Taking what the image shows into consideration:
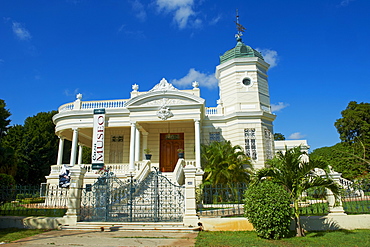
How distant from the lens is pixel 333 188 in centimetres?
802

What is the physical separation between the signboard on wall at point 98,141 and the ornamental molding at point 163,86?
4.29m

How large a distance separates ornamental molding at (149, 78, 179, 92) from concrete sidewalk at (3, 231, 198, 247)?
1210cm

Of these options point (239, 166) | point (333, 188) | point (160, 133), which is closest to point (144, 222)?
point (333, 188)

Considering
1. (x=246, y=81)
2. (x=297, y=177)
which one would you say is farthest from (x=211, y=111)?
(x=297, y=177)

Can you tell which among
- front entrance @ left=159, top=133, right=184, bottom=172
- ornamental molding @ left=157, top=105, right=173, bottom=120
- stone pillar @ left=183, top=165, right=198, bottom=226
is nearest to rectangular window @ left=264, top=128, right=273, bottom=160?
front entrance @ left=159, top=133, right=184, bottom=172

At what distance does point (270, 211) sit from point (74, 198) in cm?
655

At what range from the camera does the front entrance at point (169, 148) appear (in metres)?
21.2

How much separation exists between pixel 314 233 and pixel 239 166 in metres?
9.69

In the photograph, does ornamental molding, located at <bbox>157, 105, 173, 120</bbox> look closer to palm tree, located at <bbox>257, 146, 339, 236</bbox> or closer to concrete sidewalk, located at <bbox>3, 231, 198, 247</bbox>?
concrete sidewalk, located at <bbox>3, 231, 198, 247</bbox>

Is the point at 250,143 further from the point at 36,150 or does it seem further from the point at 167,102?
the point at 36,150

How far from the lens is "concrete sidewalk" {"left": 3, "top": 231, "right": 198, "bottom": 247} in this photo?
274 inches

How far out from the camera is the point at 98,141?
19.5 m

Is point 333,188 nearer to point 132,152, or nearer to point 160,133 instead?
point 132,152

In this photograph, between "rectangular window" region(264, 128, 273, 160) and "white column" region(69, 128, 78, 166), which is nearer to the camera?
"white column" region(69, 128, 78, 166)
